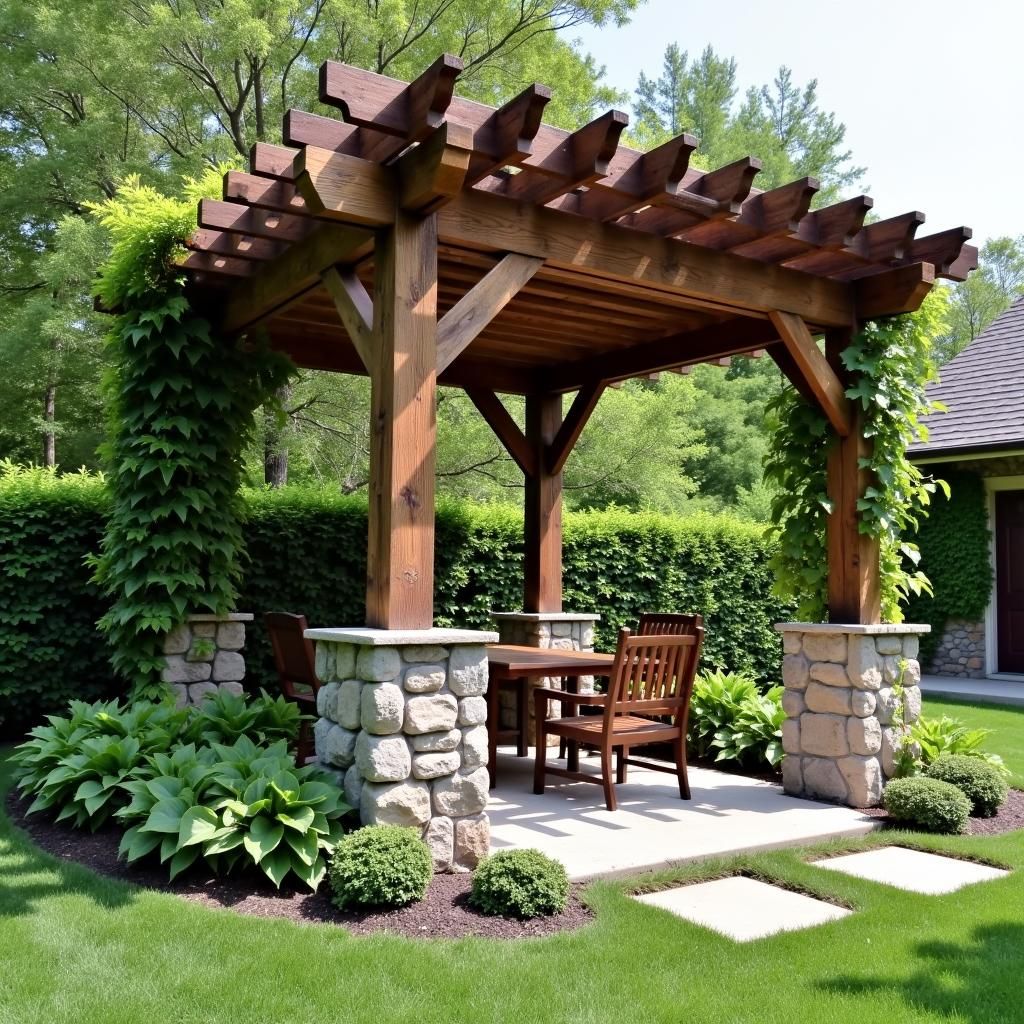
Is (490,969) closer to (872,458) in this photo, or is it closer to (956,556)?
(872,458)

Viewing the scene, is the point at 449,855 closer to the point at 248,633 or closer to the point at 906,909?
the point at 906,909

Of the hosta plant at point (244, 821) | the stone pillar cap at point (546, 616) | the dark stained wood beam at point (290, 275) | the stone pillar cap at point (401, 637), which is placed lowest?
the hosta plant at point (244, 821)

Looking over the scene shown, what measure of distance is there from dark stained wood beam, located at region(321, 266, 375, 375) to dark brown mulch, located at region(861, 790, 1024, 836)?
3643 mm

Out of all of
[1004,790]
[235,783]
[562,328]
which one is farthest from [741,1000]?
[562,328]

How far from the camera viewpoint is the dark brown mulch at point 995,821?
5031 mm

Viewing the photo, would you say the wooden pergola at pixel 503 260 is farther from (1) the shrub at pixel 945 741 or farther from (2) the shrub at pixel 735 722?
(2) the shrub at pixel 735 722

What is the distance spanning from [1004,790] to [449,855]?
3.30 metres

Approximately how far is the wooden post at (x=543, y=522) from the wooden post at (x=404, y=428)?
3.72 metres

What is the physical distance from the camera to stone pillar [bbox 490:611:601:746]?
7.76 m

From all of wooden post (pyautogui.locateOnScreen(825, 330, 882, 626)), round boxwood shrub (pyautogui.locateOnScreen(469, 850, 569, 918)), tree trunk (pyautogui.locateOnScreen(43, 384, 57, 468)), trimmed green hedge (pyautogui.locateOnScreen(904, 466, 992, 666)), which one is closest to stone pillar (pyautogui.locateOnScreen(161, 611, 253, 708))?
round boxwood shrub (pyautogui.locateOnScreen(469, 850, 569, 918))

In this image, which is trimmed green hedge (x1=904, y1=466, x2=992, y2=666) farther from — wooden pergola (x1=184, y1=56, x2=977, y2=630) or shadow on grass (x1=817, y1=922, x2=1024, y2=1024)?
shadow on grass (x1=817, y1=922, x2=1024, y2=1024)

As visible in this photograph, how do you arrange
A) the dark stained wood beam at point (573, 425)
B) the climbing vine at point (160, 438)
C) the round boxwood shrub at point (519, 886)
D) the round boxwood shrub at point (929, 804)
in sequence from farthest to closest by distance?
the dark stained wood beam at point (573, 425) → the climbing vine at point (160, 438) → the round boxwood shrub at point (929, 804) → the round boxwood shrub at point (519, 886)

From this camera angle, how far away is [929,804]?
4.98m

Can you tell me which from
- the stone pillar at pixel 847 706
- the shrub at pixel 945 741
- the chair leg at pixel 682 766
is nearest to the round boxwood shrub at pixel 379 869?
the chair leg at pixel 682 766
